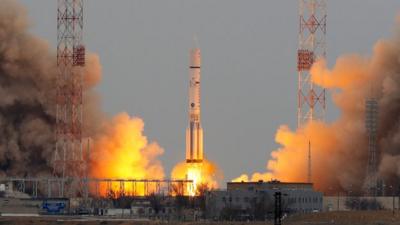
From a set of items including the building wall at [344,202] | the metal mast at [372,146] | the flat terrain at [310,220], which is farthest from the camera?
the metal mast at [372,146]

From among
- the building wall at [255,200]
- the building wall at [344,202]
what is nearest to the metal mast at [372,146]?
the building wall at [344,202]

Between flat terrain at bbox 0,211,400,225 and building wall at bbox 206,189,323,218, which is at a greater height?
building wall at bbox 206,189,323,218

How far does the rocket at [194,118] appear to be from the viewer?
14025 cm

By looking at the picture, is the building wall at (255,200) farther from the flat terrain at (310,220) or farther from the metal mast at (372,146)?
the flat terrain at (310,220)

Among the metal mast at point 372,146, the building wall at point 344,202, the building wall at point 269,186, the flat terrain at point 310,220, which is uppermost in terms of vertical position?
the metal mast at point 372,146

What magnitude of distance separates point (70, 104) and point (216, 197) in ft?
57.7

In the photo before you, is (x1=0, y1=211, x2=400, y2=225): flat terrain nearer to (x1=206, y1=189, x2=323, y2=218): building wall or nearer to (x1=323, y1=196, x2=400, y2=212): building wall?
(x1=323, y1=196, x2=400, y2=212): building wall

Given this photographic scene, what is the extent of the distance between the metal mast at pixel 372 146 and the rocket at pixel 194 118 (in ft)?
46.0

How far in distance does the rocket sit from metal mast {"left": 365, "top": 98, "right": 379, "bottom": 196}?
1401 centimetres

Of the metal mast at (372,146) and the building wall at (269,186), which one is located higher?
the metal mast at (372,146)

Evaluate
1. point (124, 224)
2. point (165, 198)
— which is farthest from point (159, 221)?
point (165, 198)

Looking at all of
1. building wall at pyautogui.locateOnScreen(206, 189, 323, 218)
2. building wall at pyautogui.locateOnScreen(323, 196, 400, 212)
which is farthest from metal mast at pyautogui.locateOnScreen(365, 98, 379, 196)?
building wall at pyautogui.locateOnScreen(206, 189, 323, 218)

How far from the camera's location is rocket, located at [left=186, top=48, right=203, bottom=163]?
460ft

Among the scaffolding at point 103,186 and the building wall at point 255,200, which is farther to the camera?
the scaffolding at point 103,186
